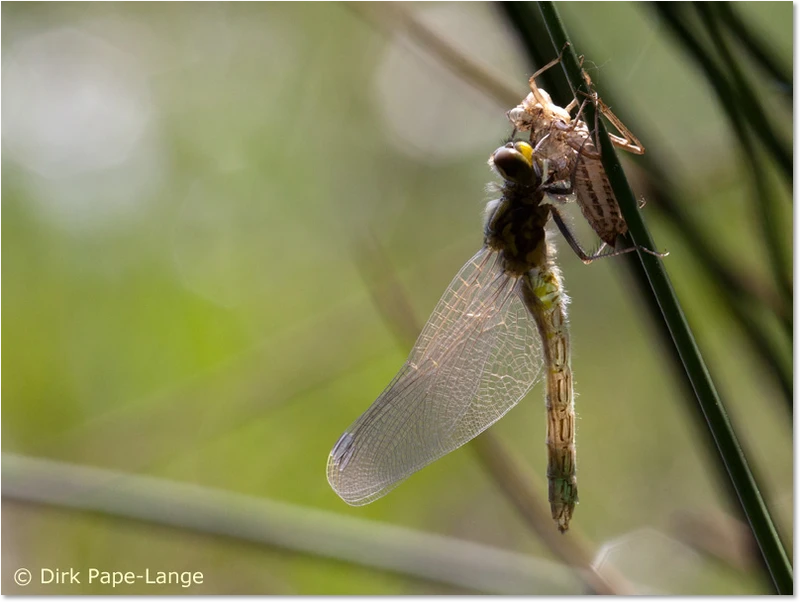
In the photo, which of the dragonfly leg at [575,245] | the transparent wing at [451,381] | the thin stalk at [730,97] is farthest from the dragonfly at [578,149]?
the transparent wing at [451,381]

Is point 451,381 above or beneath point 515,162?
beneath

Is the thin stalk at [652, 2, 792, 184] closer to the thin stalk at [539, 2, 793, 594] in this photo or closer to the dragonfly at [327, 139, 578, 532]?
the thin stalk at [539, 2, 793, 594]

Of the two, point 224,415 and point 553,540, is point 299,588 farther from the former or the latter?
point 553,540

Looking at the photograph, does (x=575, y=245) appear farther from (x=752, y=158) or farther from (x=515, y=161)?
(x=752, y=158)

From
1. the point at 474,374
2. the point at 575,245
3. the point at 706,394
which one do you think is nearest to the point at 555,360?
the point at 474,374

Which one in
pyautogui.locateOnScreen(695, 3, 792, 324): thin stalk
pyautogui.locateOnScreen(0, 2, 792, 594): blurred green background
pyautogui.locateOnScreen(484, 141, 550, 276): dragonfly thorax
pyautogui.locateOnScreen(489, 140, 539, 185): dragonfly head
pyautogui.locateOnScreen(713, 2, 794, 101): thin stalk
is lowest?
pyautogui.locateOnScreen(0, 2, 792, 594): blurred green background

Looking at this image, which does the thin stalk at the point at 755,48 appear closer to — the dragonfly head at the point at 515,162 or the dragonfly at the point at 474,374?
the dragonfly head at the point at 515,162

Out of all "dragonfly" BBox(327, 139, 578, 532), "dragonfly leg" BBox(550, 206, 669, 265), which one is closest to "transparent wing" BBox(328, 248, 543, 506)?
"dragonfly" BBox(327, 139, 578, 532)
